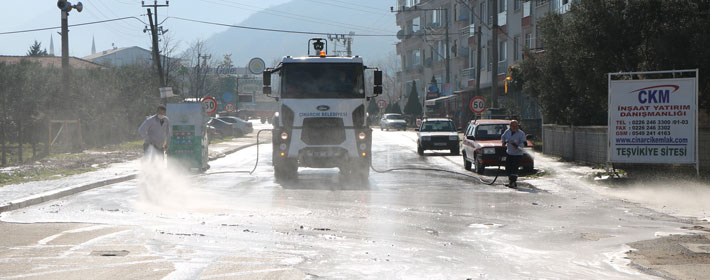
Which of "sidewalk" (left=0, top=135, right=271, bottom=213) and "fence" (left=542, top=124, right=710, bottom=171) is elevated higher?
"fence" (left=542, top=124, right=710, bottom=171)

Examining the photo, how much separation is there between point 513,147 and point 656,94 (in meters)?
3.43

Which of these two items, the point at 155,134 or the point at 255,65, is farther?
the point at 255,65

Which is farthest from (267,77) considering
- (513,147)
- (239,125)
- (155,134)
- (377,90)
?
(239,125)

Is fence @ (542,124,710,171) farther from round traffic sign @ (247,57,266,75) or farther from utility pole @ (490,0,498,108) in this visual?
round traffic sign @ (247,57,266,75)

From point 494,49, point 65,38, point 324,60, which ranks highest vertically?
point 65,38

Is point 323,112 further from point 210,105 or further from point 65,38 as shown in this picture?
point 65,38

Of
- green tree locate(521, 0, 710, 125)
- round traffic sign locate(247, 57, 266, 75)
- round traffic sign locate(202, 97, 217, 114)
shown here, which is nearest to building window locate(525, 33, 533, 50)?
green tree locate(521, 0, 710, 125)

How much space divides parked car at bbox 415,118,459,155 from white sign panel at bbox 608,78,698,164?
14.6 metres

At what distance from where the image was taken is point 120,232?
34.1 feet

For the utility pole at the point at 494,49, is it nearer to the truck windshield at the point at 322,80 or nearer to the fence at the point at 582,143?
the fence at the point at 582,143

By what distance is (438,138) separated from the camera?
33.9 m

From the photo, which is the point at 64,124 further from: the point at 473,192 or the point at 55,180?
the point at 473,192

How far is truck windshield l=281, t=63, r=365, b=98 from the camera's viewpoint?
64.2 ft

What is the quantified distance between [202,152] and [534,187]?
33.1ft
